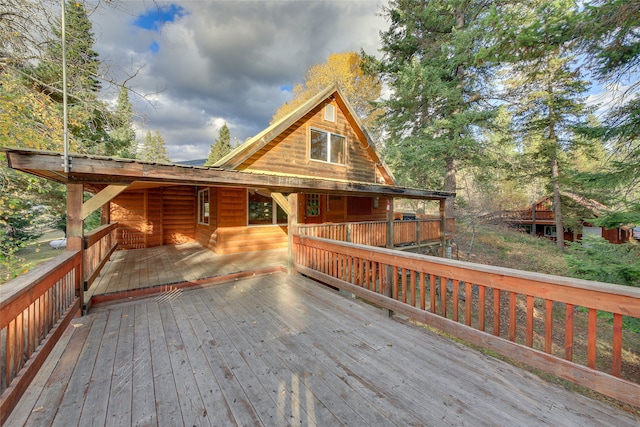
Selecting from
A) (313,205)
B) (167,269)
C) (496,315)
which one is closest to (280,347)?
(496,315)

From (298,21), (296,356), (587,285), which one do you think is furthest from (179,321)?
(298,21)

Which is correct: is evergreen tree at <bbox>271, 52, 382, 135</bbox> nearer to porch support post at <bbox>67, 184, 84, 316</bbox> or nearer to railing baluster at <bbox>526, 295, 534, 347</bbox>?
porch support post at <bbox>67, 184, 84, 316</bbox>

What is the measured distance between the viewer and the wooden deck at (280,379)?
169cm

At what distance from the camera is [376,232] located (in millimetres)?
7617

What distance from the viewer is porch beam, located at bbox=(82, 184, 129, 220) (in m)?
3.36

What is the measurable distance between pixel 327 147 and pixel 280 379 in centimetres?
843

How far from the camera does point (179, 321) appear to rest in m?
3.19

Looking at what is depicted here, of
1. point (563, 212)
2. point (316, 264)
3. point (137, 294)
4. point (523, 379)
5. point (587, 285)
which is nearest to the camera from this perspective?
point (587, 285)

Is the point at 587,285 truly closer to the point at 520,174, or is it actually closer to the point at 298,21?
the point at 520,174

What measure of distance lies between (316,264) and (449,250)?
8374 millimetres

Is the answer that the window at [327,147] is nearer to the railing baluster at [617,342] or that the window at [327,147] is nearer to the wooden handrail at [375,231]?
the wooden handrail at [375,231]

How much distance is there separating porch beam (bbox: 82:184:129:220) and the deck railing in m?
3.30

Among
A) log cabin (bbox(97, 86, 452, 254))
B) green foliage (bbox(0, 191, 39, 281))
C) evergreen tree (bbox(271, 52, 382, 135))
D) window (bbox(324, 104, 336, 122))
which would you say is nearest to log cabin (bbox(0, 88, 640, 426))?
green foliage (bbox(0, 191, 39, 281))

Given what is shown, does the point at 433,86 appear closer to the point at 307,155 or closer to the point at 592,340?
the point at 307,155
